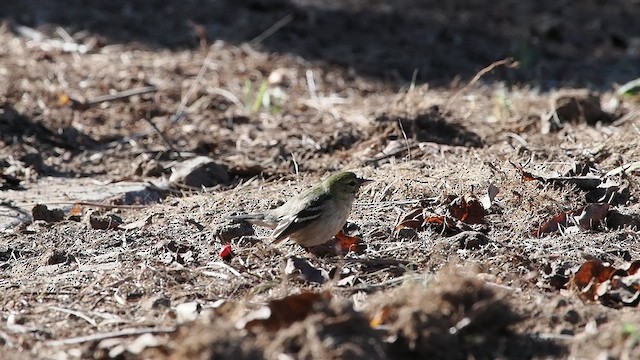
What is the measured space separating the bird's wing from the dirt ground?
5.7 inches

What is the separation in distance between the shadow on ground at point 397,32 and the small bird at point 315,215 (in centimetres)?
555

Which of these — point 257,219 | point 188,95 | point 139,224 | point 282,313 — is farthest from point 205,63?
point 282,313

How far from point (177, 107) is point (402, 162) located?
3.20 meters

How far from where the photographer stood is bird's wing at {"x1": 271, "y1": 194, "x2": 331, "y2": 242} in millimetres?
5297

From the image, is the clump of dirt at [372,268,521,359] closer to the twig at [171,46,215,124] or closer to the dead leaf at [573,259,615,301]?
the dead leaf at [573,259,615,301]

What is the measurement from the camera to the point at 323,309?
3.71 metres

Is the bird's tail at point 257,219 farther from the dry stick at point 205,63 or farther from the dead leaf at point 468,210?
the dry stick at point 205,63

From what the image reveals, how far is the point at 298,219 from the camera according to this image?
531 centimetres

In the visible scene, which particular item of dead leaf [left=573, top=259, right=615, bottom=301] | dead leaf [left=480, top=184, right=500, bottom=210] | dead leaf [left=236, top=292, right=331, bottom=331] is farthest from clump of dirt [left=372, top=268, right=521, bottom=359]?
dead leaf [left=480, top=184, right=500, bottom=210]

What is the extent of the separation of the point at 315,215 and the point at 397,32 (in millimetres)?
7680

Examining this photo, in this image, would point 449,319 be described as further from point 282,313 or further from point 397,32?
point 397,32

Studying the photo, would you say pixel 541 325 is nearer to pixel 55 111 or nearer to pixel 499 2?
pixel 55 111

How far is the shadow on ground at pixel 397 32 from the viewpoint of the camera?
11445 mm

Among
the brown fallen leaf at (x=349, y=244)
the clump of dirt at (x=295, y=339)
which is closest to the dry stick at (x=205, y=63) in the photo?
the brown fallen leaf at (x=349, y=244)
